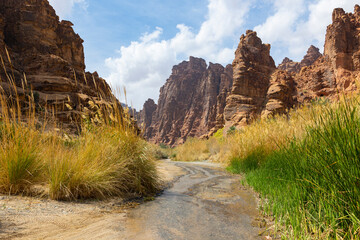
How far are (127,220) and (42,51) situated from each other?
112ft

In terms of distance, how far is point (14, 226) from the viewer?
2.06 m

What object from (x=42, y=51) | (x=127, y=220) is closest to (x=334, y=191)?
(x=127, y=220)

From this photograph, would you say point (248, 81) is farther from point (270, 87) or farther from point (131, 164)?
point (131, 164)

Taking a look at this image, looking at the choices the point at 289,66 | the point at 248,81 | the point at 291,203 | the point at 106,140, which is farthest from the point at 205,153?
the point at 289,66

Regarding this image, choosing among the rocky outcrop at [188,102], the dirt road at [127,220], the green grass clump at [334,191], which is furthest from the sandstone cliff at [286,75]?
the rocky outcrop at [188,102]

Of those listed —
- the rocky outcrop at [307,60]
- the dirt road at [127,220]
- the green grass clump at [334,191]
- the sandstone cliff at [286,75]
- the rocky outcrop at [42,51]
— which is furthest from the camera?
the rocky outcrop at [307,60]

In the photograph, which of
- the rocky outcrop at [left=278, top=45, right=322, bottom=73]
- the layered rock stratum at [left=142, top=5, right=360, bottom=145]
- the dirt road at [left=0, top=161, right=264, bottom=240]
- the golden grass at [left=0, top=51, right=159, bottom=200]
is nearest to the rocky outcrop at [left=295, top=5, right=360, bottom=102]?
the layered rock stratum at [left=142, top=5, right=360, bottom=145]

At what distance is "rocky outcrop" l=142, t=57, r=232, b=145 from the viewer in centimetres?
9144

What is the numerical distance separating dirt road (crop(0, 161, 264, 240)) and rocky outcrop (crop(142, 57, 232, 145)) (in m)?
78.9

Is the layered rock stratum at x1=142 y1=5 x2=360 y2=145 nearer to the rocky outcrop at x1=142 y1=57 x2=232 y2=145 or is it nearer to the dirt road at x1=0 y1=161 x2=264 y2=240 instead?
the dirt road at x1=0 y1=161 x2=264 y2=240

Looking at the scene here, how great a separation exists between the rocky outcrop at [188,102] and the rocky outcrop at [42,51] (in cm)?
5773

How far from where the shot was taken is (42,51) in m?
29.2

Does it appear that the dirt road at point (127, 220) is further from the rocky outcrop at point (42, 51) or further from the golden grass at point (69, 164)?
the rocky outcrop at point (42, 51)

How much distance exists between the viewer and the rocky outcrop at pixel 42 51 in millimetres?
22078
